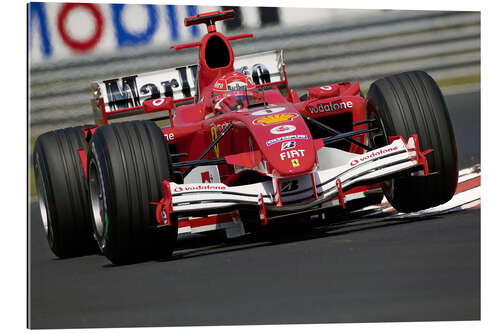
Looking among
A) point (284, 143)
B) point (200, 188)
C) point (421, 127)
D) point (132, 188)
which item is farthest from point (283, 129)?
point (132, 188)

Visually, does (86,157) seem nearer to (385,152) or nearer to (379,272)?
(385,152)

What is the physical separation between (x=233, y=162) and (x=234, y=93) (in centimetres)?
153

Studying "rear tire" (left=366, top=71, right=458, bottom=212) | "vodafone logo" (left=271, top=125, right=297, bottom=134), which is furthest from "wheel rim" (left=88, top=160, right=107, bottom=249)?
"rear tire" (left=366, top=71, right=458, bottom=212)

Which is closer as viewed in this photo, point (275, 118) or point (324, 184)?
point (324, 184)

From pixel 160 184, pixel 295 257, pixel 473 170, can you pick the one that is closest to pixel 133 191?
pixel 160 184

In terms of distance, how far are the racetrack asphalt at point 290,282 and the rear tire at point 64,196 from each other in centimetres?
50

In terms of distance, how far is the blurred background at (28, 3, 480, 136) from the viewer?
357 inches

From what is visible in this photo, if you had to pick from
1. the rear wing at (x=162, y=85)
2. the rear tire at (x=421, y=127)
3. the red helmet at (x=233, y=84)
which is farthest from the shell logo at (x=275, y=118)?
the rear wing at (x=162, y=85)

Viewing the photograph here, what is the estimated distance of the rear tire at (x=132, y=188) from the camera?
808 cm

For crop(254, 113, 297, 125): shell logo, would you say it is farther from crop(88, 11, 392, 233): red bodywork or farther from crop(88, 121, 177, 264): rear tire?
crop(88, 121, 177, 264): rear tire

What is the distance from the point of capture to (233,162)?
8.66 m

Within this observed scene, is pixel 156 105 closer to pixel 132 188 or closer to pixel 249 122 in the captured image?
pixel 249 122

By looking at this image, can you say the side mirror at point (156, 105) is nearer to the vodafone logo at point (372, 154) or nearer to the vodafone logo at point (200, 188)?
the vodafone logo at point (200, 188)
